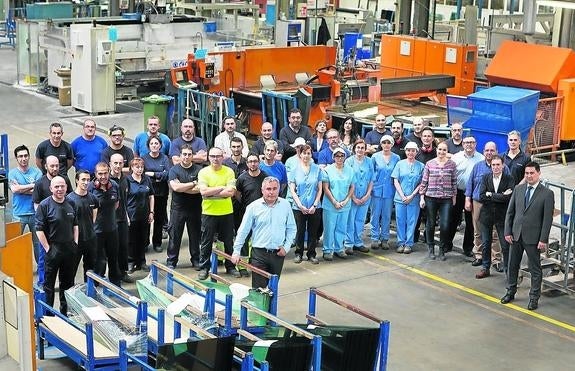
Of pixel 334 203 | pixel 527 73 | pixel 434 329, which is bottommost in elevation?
pixel 434 329

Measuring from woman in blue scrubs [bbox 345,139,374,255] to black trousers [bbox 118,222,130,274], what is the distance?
10.2ft

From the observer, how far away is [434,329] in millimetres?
11492

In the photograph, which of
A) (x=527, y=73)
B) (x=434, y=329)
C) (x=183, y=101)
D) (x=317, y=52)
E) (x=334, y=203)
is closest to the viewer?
(x=434, y=329)

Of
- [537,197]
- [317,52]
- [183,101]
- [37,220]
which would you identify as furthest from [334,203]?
[317,52]

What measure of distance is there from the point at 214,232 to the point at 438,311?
292cm

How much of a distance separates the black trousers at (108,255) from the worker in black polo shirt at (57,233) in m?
0.73

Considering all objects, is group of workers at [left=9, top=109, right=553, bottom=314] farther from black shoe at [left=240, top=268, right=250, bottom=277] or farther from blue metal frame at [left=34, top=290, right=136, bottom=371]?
blue metal frame at [left=34, top=290, right=136, bottom=371]

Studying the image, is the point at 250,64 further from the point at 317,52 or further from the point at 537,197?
the point at 537,197

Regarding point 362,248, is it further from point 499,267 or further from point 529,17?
point 529,17

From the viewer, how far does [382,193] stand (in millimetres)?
13953

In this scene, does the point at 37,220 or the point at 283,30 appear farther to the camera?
the point at 283,30

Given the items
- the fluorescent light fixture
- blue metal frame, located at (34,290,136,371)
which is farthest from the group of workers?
the fluorescent light fixture

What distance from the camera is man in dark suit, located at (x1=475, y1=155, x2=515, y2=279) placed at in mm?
12789

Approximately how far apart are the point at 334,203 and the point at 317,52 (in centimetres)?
931
